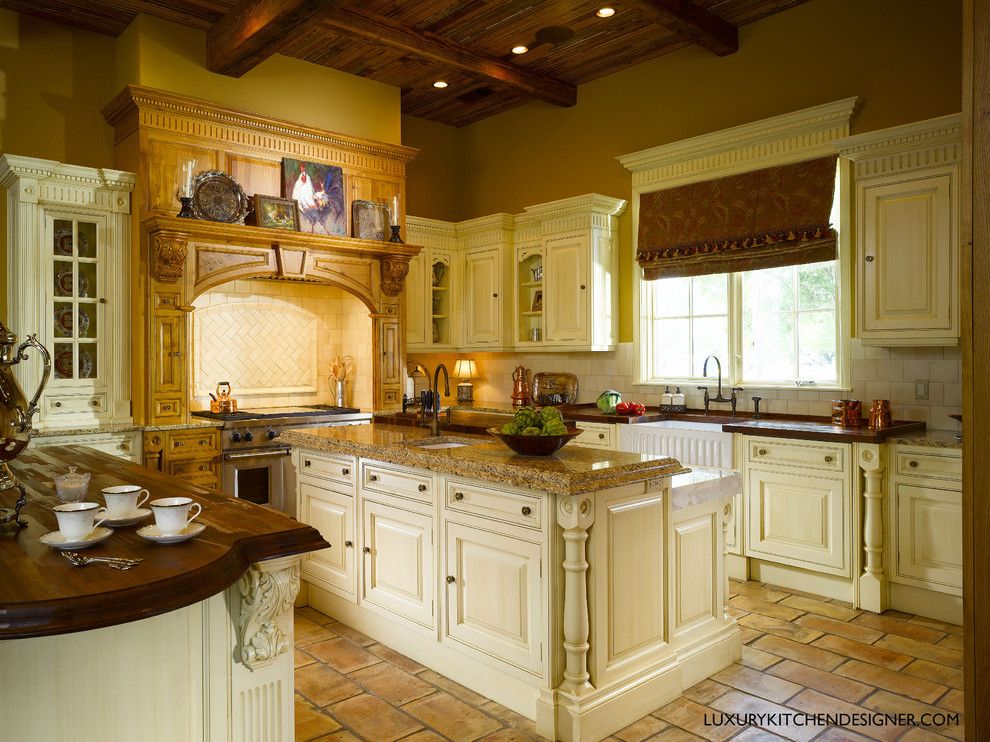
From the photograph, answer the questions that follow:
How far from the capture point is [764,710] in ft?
9.68

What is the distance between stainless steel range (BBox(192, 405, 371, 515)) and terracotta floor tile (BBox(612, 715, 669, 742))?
3346 millimetres

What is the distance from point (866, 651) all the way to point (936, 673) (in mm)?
326

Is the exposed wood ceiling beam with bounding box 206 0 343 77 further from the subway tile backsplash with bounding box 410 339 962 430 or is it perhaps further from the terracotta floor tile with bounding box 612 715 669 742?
the terracotta floor tile with bounding box 612 715 669 742

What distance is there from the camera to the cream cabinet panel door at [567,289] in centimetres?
606

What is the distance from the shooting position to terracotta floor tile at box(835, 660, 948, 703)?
10.1ft

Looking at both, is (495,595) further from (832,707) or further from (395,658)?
(832,707)

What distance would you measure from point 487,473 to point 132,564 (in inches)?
57.1

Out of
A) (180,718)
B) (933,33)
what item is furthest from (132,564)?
(933,33)

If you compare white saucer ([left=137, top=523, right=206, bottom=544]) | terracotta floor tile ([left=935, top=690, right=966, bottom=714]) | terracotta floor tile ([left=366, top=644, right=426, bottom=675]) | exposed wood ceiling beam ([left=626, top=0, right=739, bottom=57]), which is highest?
exposed wood ceiling beam ([left=626, top=0, right=739, bottom=57])

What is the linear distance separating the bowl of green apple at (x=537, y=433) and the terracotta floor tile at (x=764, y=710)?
1229 millimetres

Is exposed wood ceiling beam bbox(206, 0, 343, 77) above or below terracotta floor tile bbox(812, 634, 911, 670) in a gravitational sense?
above

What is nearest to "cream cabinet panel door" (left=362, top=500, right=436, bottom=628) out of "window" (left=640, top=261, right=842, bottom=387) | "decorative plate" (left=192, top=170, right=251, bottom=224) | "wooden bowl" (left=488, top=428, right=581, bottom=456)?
"wooden bowl" (left=488, top=428, right=581, bottom=456)

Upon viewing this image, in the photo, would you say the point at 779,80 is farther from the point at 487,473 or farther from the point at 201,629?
the point at 201,629

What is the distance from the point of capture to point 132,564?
164 centimetres
